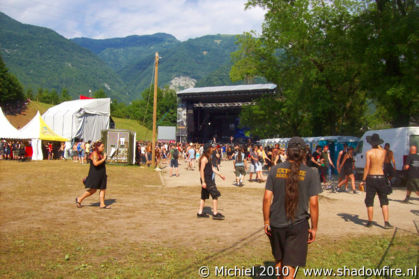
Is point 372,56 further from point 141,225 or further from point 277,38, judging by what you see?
point 141,225

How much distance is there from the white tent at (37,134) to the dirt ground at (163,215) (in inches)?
622

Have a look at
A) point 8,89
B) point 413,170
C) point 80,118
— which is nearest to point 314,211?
point 413,170

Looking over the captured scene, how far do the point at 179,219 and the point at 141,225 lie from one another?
102 cm

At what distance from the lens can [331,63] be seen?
2431 cm

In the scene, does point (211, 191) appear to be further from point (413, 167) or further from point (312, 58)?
point (312, 58)

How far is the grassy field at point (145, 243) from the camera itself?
4680 millimetres

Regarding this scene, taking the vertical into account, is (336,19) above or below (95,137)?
above

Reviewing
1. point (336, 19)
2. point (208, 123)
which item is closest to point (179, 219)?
point (336, 19)

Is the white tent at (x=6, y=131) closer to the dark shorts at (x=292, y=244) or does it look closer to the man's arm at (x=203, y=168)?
the man's arm at (x=203, y=168)

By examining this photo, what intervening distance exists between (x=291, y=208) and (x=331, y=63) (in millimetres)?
23022

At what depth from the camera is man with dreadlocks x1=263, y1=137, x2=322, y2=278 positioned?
11.4ft

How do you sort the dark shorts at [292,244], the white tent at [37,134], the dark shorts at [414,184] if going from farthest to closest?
the white tent at [37,134]
the dark shorts at [414,184]
the dark shorts at [292,244]

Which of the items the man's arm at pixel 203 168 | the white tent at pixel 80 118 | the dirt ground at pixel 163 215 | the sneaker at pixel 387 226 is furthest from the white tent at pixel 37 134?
the sneaker at pixel 387 226

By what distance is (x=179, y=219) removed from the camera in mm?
8016
